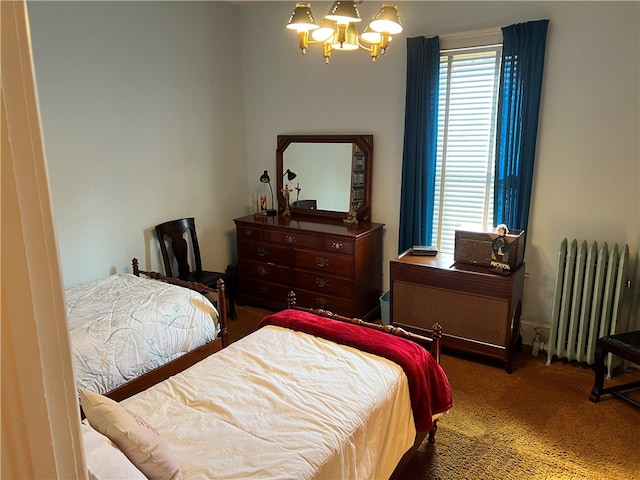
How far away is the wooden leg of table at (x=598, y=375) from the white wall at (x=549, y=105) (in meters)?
0.70

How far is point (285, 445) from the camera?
1612 millimetres

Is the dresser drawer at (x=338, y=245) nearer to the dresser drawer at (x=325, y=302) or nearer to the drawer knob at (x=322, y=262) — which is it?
the drawer knob at (x=322, y=262)

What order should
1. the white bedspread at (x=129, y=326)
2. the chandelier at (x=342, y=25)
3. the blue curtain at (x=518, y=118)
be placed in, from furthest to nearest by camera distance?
1. the blue curtain at (x=518, y=118)
2. the white bedspread at (x=129, y=326)
3. the chandelier at (x=342, y=25)

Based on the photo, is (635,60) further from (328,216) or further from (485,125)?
(328,216)

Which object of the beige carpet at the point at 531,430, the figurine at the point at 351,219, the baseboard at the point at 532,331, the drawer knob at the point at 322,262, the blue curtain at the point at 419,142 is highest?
the blue curtain at the point at 419,142

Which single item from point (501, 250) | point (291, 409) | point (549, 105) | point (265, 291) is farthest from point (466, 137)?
point (291, 409)

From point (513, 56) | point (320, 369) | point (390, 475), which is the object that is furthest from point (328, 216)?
point (390, 475)

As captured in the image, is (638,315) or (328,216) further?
(328,216)

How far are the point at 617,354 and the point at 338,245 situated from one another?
6.77 ft

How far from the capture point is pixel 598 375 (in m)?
2.82

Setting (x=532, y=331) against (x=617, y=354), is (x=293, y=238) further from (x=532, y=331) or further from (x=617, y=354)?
(x=617, y=354)

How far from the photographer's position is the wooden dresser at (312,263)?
3809 mm

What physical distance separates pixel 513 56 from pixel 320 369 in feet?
8.40

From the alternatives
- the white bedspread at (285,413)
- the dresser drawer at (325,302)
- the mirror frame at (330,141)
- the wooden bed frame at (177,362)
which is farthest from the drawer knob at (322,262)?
the white bedspread at (285,413)
